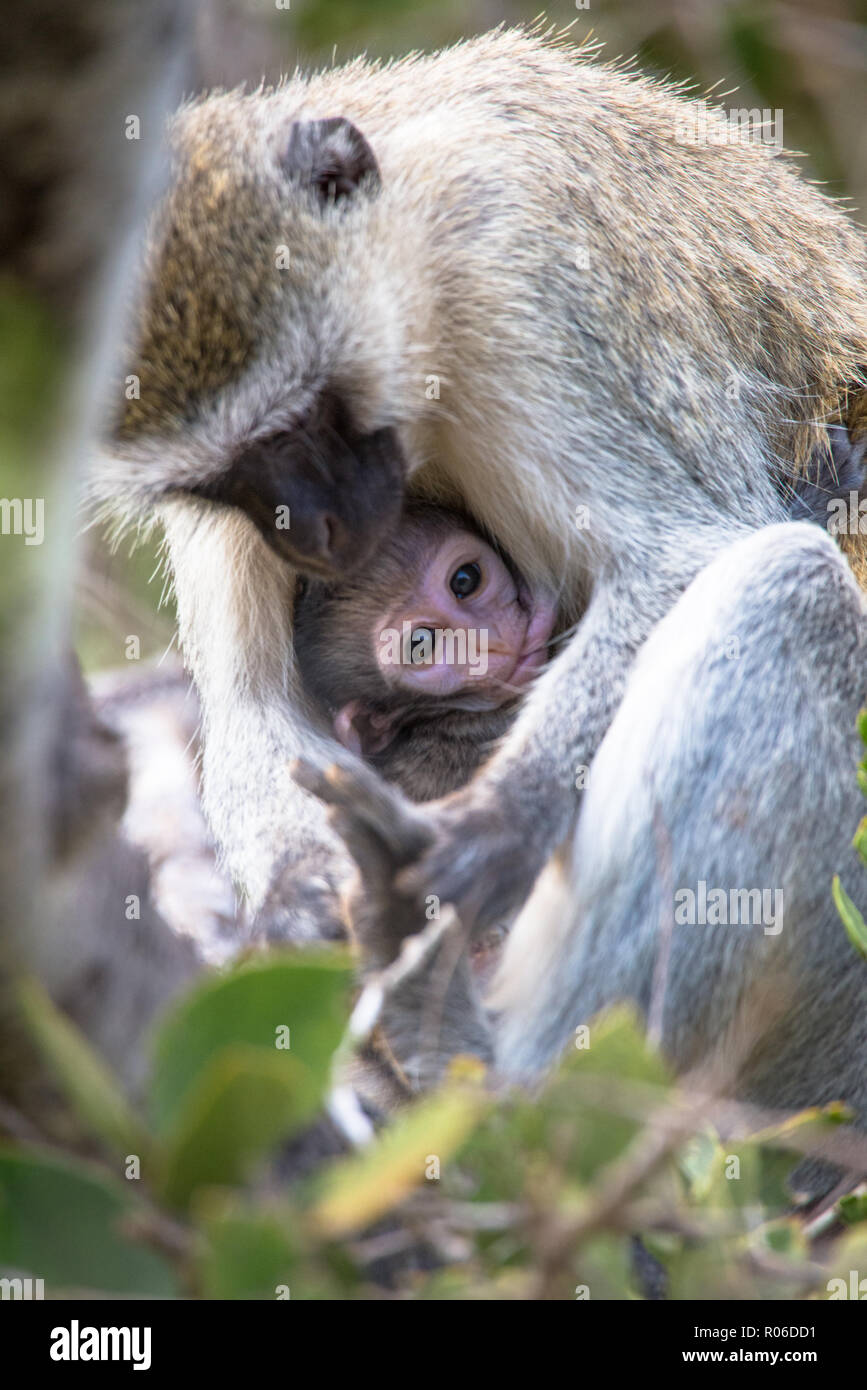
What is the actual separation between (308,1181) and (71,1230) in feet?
0.79

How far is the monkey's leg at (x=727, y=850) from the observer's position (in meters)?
2.66

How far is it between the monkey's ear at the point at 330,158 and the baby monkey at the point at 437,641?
0.80m

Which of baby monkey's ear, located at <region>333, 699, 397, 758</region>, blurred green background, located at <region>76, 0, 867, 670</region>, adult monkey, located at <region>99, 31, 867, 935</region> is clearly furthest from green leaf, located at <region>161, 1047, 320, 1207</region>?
blurred green background, located at <region>76, 0, 867, 670</region>

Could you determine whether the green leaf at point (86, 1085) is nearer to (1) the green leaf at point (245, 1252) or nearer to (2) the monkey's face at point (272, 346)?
(1) the green leaf at point (245, 1252)

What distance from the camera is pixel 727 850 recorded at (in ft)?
8.68

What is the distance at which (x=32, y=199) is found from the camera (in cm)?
131

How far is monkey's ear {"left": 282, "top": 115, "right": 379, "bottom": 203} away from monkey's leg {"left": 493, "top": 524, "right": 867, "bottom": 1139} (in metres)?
1.21

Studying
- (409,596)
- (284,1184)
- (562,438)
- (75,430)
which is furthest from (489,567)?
(75,430)

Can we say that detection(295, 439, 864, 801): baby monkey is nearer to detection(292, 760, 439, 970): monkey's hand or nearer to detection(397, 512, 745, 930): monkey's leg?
detection(397, 512, 745, 930): monkey's leg

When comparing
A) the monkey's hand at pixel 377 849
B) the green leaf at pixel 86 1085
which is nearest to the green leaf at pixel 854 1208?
the monkey's hand at pixel 377 849

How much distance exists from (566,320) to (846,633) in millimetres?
954

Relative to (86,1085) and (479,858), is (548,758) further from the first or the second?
(86,1085)

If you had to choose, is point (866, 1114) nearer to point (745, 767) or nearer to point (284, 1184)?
point (745, 767)

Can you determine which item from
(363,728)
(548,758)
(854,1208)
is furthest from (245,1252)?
(363,728)
